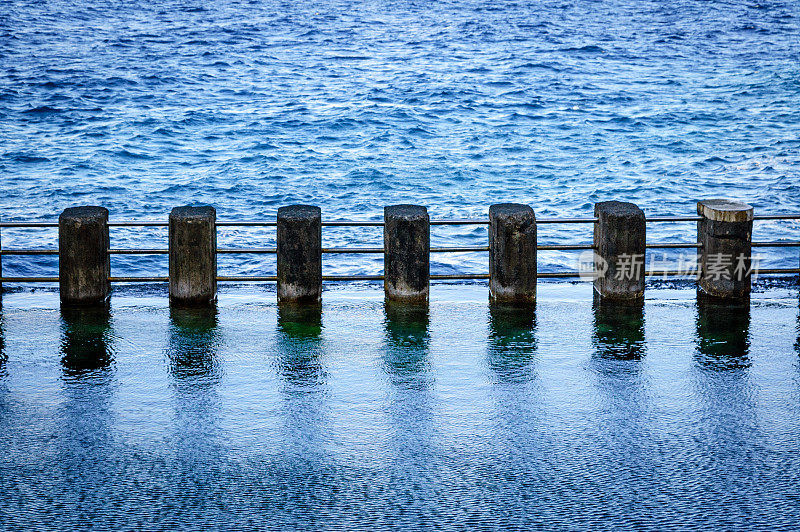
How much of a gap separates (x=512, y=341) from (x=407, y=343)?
3.59 feet

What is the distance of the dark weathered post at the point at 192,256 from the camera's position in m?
10.3

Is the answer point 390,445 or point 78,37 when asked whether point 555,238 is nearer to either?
point 390,445

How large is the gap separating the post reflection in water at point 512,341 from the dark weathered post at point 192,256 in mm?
3273

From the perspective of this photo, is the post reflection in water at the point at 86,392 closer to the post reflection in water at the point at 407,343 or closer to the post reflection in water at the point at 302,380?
the post reflection in water at the point at 302,380

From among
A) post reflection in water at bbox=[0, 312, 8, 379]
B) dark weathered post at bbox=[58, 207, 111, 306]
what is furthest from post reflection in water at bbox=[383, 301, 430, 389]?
post reflection in water at bbox=[0, 312, 8, 379]

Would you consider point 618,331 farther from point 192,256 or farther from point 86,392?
point 86,392

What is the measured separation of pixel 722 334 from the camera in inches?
386

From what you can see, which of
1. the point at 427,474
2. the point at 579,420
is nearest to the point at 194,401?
the point at 427,474

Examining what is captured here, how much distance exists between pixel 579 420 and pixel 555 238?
20379mm

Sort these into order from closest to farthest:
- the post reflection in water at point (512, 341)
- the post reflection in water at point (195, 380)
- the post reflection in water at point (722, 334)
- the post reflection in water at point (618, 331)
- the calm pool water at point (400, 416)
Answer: the calm pool water at point (400, 416) → the post reflection in water at point (195, 380) → the post reflection in water at point (512, 341) → the post reflection in water at point (722, 334) → the post reflection in water at point (618, 331)

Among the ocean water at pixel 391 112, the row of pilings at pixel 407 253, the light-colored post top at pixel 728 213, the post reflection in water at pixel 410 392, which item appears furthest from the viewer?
the ocean water at pixel 391 112

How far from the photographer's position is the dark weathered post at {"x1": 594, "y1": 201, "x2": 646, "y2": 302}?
10469mm

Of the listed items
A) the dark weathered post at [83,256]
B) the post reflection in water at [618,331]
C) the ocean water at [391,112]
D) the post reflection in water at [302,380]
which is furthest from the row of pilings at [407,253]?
the ocean water at [391,112]

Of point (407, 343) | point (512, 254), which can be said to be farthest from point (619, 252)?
point (407, 343)
